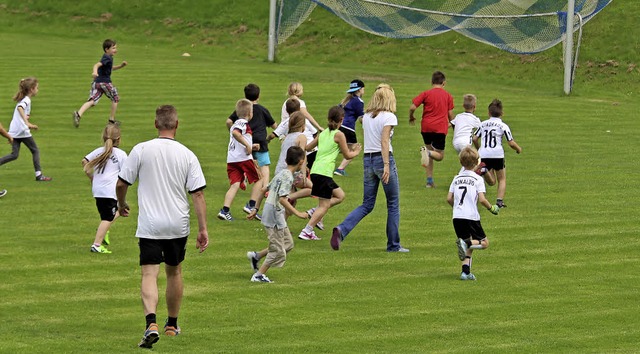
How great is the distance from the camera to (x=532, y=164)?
24594mm

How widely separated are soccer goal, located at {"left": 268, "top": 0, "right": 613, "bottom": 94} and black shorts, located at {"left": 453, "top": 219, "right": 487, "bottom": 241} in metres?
20.6

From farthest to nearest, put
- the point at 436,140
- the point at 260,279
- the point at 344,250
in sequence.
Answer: the point at 436,140
the point at 344,250
the point at 260,279

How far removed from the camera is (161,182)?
1120 centimetres

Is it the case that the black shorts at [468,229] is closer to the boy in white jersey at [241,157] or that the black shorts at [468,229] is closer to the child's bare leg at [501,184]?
the boy in white jersey at [241,157]

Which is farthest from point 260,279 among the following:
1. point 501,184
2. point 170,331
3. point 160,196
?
point 501,184

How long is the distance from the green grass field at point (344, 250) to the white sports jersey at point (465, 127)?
958mm

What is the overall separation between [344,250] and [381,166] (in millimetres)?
1284

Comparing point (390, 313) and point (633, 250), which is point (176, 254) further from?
point (633, 250)

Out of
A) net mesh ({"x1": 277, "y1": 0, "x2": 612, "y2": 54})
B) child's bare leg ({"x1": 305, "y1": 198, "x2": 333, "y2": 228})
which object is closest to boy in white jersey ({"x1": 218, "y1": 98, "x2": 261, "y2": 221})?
child's bare leg ({"x1": 305, "y1": 198, "x2": 333, "y2": 228})

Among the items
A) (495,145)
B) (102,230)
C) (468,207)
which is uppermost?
(495,145)

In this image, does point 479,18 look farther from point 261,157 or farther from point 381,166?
point 381,166

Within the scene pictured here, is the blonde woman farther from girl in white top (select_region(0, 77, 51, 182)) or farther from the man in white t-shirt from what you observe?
girl in white top (select_region(0, 77, 51, 182))

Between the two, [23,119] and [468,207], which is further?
[23,119]

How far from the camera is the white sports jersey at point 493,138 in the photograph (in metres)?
20.4
